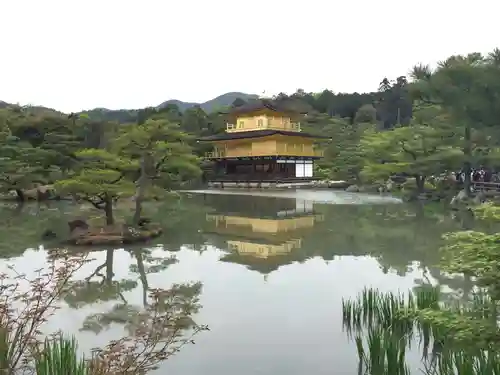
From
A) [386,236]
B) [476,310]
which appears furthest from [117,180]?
[476,310]

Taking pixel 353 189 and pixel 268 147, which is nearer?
pixel 353 189

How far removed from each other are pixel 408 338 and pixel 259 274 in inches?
135

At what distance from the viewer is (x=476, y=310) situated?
13.7 feet

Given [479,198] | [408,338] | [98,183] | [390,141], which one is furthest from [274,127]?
[408,338]

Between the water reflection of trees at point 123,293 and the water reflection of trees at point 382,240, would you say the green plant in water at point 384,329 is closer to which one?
the water reflection of trees at point 123,293

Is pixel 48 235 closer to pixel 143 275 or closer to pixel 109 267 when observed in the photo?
pixel 109 267

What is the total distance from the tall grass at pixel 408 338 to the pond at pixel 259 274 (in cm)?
29

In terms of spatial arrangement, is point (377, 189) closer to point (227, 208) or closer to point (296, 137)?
point (296, 137)

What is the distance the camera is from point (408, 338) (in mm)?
4582

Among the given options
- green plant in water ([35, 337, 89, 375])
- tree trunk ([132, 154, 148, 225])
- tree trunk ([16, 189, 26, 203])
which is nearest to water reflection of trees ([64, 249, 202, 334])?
green plant in water ([35, 337, 89, 375])

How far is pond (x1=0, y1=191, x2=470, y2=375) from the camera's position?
4.68 metres

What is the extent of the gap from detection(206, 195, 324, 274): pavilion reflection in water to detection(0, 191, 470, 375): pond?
0.14ft

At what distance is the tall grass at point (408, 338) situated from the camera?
300cm

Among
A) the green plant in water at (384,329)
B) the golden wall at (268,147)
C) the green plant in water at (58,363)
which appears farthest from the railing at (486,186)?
the green plant in water at (58,363)
